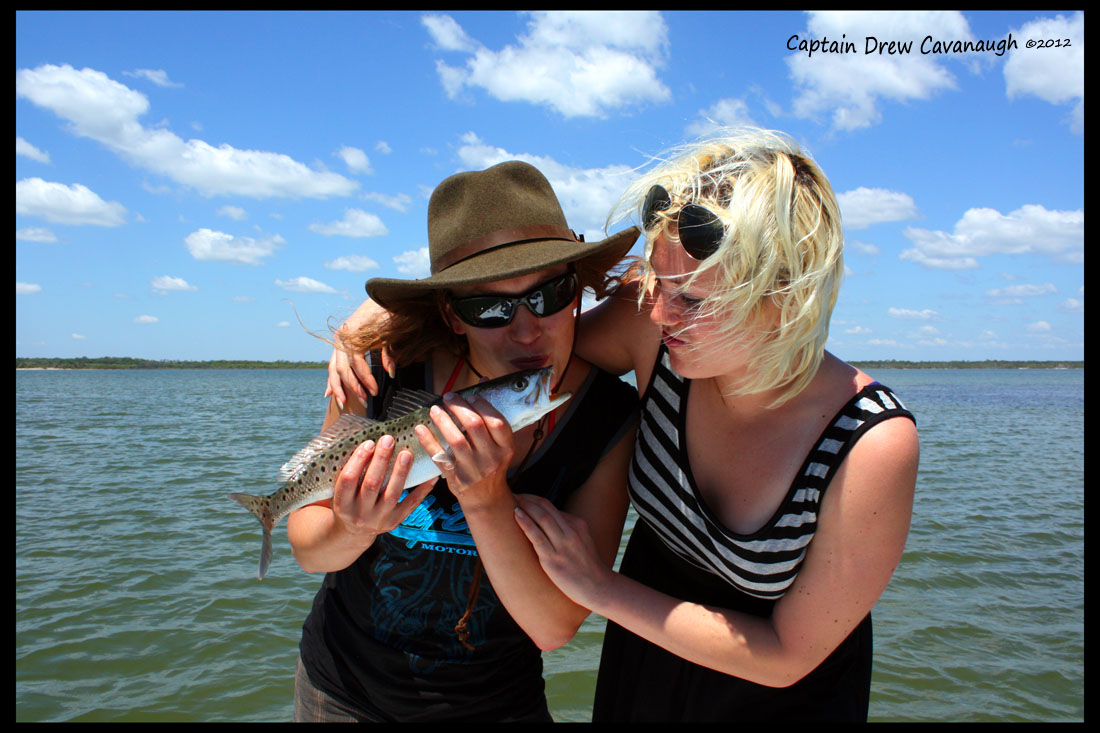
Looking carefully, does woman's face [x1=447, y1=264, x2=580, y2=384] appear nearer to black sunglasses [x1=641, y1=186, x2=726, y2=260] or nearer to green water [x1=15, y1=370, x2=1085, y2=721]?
black sunglasses [x1=641, y1=186, x2=726, y2=260]

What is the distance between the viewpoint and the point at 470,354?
3.32 meters

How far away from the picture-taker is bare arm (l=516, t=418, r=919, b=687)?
222 cm

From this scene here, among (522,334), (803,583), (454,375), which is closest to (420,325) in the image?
(454,375)

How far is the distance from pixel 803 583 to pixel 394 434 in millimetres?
1792

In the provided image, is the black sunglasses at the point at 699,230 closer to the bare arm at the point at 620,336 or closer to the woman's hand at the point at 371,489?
the bare arm at the point at 620,336

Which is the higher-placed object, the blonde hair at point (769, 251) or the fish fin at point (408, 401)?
the blonde hair at point (769, 251)

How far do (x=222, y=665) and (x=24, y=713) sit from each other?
1.86 metres

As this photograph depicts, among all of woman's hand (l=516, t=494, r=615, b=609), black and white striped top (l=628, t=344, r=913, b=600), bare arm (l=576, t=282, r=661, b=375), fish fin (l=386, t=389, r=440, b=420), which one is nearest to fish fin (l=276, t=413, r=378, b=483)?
fish fin (l=386, t=389, r=440, b=420)

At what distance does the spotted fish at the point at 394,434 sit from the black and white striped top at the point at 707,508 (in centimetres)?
45

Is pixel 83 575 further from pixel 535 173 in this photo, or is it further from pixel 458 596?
pixel 535 173

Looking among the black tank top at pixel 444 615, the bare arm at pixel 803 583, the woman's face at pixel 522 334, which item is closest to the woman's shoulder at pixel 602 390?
the black tank top at pixel 444 615

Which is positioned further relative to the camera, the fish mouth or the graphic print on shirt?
the graphic print on shirt

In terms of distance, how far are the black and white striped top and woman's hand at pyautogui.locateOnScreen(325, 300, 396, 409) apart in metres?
1.30

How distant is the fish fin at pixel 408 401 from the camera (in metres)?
3.01
